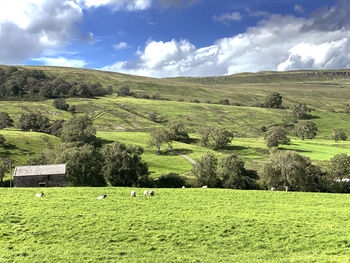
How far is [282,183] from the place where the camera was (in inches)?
2344

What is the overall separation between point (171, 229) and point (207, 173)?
4486 cm

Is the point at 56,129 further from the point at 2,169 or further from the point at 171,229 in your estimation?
the point at 171,229

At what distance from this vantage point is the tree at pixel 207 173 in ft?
216

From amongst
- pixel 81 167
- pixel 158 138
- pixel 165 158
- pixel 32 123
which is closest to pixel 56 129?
pixel 32 123

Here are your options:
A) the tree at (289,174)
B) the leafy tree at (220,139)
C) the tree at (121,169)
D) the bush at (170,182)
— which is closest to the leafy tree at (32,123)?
the tree at (121,169)

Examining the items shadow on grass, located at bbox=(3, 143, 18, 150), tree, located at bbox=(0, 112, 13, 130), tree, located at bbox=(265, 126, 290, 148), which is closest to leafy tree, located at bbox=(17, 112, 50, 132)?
tree, located at bbox=(0, 112, 13, 130)

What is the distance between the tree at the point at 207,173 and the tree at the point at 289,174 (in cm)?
1203

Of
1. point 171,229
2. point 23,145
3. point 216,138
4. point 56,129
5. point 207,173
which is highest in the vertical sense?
point 56,129

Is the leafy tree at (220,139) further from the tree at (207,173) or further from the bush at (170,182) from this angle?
the bush at (170,182)

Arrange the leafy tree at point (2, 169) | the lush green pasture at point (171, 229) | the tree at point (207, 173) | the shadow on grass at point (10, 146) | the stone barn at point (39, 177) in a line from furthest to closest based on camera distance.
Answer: the shadow on grass at point (10, 146) → the leafy tree at point (2, 169) → the tree at point (207, 173) → the stone barn at point (39, 177) → the lush green pasture at point (171, 229)

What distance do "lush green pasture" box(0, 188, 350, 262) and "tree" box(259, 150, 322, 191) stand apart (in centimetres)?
2331

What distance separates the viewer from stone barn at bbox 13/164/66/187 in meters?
50.6

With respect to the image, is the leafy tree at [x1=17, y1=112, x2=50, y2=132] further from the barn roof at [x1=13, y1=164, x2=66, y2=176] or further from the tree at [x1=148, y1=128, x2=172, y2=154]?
the barn roof at [x1=13, y1=164, x2=66, y2=176]

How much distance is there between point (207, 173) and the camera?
66.5m
